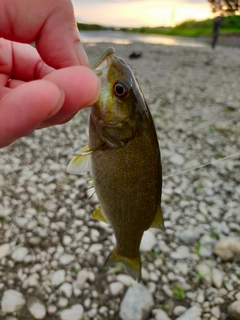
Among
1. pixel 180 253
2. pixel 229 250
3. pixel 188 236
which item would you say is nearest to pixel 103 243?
pixel 180 253

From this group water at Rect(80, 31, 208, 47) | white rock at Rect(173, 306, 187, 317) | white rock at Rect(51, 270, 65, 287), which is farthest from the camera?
water at Rect(80, 31, 208, 47)

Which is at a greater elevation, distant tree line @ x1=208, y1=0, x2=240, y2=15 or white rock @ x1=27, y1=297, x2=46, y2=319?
white rock @ x1=27, y1=297, x2=46, y2=319

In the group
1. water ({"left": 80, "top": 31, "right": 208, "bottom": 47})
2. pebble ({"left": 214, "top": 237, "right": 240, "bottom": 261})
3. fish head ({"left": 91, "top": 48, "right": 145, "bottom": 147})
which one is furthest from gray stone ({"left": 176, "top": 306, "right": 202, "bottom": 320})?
water ({"left": 80, "top": 31, "right": 208, "bottom": 47})

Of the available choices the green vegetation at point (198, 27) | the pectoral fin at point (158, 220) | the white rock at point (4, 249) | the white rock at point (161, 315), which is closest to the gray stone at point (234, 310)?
the white rock at point (161, 315)

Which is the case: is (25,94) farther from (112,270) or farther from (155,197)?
(112,270)

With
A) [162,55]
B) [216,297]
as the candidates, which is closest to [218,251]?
[216,297]

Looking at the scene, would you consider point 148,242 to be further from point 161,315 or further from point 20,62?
point 20,62

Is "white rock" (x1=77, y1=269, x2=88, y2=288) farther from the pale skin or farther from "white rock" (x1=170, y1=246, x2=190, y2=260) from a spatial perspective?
the pale skin

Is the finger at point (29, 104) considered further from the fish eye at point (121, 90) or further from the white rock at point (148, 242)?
the white rock at point (148, 242)
